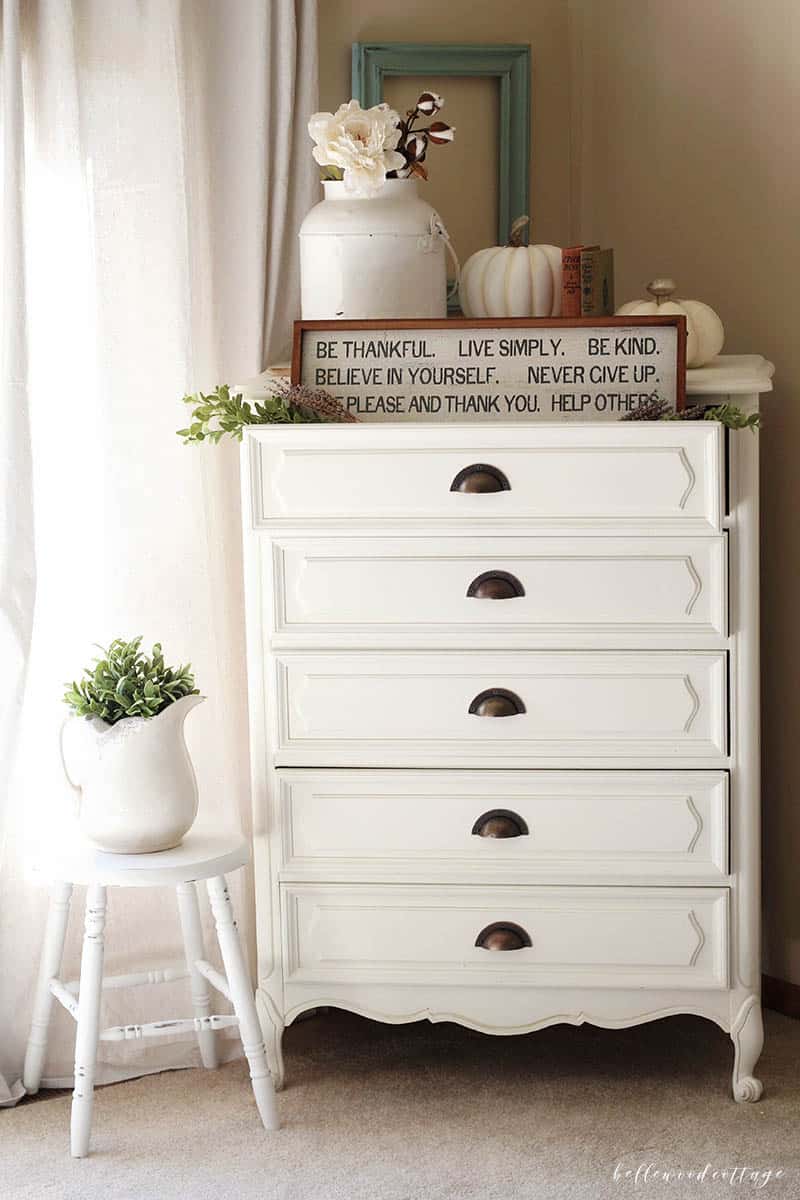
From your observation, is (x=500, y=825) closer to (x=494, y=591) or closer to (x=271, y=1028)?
(x=494, y=591)

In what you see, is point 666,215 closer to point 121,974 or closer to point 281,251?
point 281,251

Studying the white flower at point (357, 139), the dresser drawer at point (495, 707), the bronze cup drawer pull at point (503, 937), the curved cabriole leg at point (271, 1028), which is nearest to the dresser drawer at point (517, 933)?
the bronze cup drawer pull at point (503, 937)

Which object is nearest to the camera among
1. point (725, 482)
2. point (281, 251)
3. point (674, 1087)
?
point (725, 482)

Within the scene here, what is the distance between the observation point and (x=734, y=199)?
8.47 ft

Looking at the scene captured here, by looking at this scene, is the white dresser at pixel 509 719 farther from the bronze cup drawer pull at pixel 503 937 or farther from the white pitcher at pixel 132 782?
the white pitcher at pixel 132 782

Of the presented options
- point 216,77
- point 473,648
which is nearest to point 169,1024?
point 473,648

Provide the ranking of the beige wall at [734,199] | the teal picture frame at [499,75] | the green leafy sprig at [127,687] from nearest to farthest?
the green leafy sprig at [127,687] → the beige wall at [734,199] → the teal picture frame at [499,75]

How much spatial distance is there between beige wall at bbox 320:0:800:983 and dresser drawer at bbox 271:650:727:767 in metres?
0.52

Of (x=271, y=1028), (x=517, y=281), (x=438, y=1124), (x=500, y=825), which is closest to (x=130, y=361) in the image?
(x=517, y=281)

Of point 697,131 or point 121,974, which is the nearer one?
point 121,974

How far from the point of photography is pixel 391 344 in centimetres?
218

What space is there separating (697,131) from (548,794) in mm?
1295

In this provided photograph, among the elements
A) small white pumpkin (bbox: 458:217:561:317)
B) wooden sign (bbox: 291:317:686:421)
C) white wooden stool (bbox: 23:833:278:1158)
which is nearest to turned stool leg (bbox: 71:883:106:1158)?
white wooden stool (bbox: 23:833:278:1158)

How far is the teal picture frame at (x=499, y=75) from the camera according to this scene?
262cm
